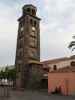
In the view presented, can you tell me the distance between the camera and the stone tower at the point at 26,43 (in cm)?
5201

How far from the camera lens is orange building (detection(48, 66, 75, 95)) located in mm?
30719

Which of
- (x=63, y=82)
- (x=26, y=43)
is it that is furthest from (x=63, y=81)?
(x=26, y=43)

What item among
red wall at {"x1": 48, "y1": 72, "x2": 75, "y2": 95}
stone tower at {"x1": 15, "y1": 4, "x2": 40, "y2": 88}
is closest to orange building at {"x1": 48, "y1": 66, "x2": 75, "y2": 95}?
red wall at {"x1": 48, "y1": 72, "x2": 75, "y2": 95}

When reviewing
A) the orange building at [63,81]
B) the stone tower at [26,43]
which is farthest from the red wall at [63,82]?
the stone tower at [26,43]

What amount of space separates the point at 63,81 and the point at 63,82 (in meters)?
0.18

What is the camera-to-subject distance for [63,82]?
107 feet

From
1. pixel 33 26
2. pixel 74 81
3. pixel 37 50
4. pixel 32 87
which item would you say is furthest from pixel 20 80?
pixel 74 81

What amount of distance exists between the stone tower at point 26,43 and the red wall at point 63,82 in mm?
17269

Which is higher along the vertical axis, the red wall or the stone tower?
the stone tower

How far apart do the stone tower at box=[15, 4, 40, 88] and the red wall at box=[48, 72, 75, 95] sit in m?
17.3

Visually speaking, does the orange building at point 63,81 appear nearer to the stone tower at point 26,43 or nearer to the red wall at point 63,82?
the red wall at point 63,82

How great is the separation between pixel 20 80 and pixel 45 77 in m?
6.95

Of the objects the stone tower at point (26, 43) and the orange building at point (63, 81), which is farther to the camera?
the stone tower at point (26, 43)

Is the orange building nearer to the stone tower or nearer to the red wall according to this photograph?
the red wall
